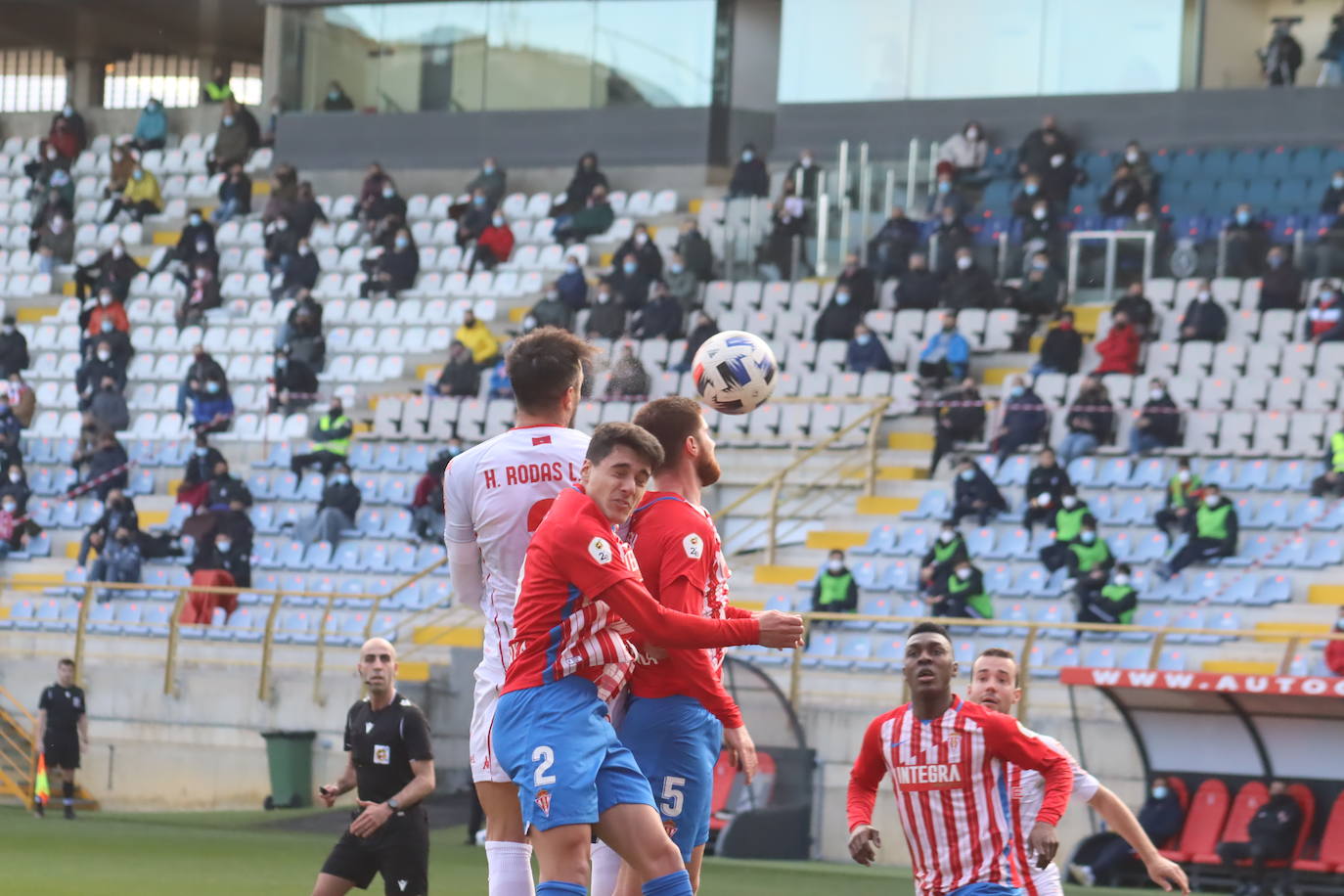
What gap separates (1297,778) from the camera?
14938 millimetres

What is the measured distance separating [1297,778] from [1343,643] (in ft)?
3.77

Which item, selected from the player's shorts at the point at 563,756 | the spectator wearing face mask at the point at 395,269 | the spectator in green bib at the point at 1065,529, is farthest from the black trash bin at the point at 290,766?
the player's shorts at the point at 563,756

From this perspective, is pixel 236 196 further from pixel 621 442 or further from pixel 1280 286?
pixel 621 442

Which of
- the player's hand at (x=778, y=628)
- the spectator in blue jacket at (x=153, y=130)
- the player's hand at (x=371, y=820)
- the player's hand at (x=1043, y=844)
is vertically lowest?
the player's hand at (x=371, y=820)

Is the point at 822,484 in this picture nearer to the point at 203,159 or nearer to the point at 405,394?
the point at 405,394

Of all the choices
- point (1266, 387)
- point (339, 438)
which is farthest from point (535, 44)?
point (1266, 387)

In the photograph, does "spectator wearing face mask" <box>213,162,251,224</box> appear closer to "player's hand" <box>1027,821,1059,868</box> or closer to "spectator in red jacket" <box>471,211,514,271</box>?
"spectator in red jacket" <box>471,211,514,271</box>

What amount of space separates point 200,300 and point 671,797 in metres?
22.5

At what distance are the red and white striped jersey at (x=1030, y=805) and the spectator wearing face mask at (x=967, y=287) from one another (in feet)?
50.0

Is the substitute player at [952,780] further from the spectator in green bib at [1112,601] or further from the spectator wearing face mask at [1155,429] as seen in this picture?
the spectator wearing face mask at [1155,429]

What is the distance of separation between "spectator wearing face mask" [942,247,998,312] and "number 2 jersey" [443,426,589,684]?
54.9 feet

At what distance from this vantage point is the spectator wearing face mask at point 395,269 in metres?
27.1

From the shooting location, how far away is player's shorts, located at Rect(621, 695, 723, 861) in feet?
21.0

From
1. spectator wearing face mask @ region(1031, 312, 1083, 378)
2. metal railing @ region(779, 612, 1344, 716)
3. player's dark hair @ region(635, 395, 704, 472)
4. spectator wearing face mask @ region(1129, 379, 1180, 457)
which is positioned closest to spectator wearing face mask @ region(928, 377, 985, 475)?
spectator wearing face mask @ region(1031, 312, 1083, 378)
